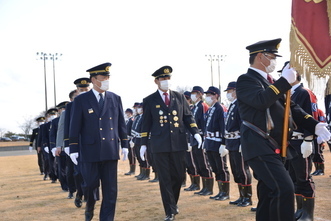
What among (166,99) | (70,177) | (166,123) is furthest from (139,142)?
(166,123)

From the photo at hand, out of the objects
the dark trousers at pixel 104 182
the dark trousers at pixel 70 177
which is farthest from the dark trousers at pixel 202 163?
the dark trousers at pixel 104 182

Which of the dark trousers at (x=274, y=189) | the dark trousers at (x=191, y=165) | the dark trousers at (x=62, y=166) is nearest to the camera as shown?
the dark trousers at (x=274, y=189)

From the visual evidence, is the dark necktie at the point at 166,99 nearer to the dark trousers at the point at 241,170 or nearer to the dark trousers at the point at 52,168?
the dark trousers at the point at 241,170

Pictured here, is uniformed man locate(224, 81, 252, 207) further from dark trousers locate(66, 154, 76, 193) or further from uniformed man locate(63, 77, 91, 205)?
dark trousers locate(66, 154, 76, 193)

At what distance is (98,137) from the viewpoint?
6828 millimetres

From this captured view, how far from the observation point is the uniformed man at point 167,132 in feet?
24.9

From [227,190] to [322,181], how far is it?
136 inches

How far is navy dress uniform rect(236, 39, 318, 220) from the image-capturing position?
4590 mm

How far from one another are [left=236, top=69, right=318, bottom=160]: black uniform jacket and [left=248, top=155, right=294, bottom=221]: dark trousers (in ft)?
0.35

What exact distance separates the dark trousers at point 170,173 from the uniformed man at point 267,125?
8.94 feet

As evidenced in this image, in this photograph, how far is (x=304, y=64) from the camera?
4938 millimetres

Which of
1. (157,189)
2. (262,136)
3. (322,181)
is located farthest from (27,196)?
(262,136)

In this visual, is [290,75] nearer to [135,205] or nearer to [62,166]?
[135,205]

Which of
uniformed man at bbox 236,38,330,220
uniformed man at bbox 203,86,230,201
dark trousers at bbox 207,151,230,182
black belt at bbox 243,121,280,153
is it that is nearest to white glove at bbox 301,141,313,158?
uniformed man at bbox 236,38,330,220
